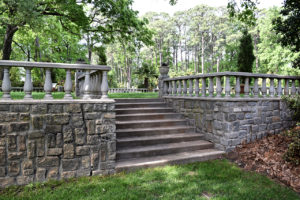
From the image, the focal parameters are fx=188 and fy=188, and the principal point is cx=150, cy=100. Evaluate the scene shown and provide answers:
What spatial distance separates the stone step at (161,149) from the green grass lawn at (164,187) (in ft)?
1.99

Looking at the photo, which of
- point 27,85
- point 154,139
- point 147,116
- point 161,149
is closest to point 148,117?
point 147,116

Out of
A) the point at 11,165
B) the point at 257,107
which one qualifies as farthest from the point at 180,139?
the point at 11,165

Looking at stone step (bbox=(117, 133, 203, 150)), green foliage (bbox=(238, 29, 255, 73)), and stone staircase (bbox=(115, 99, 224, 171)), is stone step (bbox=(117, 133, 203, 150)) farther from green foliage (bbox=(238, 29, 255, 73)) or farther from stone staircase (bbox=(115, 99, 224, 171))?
green foliage (bbox=(238, 29, 255, 73))

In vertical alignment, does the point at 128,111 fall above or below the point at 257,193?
above

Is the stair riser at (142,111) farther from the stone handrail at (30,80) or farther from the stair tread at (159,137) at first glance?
the stone handrail at (30,80)

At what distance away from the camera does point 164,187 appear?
3.46 m

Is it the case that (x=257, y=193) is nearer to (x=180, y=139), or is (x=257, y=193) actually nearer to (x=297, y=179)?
(x=297, y=179)

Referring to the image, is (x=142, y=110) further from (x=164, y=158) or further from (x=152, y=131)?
(x=164, y=158)

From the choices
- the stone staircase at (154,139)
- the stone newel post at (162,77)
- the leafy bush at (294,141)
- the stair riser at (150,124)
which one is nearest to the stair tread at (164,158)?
the stone staircase at (154,139)

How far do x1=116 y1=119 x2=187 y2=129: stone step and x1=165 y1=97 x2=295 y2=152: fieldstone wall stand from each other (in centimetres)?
44

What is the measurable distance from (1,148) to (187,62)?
132ft

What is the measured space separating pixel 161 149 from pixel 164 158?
0.99ft

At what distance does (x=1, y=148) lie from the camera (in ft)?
11.2

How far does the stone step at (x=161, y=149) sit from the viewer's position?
457 centimetres
